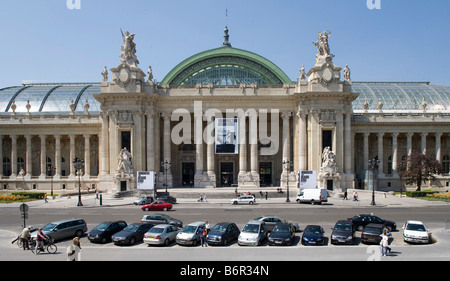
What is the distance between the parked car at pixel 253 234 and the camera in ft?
72.4

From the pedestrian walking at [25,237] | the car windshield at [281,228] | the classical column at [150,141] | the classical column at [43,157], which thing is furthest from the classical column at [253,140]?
the pedestrian walking at [25,237]

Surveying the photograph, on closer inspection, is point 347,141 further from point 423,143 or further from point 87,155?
point 87,155

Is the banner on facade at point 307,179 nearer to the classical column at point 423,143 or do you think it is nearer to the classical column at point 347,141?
the classical column at point 347,141

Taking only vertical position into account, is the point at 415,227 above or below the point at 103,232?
above

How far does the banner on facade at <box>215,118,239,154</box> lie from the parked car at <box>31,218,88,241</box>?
39.3 m

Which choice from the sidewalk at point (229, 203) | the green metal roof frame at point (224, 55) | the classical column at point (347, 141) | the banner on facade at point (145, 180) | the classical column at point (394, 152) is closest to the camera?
the sidewalk at point (229, 203)

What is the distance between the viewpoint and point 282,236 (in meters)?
22.1

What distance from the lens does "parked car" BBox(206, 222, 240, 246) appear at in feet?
72.7

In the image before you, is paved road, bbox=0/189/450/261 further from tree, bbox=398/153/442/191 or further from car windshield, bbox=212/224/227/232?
tree, bbox=398/153/442/191

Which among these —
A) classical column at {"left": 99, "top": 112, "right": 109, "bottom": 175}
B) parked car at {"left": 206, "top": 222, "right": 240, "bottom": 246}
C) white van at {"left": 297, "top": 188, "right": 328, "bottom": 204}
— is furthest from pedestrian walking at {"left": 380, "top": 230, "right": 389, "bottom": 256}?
classical column at {"left": 99, "top": 112, "right": 109, "bottom": 175}

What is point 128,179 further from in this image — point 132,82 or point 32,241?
point 32,241

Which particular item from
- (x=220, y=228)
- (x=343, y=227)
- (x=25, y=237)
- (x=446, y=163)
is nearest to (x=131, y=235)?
(x=220, y=228)

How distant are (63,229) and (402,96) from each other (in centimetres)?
8248

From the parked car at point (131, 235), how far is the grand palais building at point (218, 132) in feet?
115
